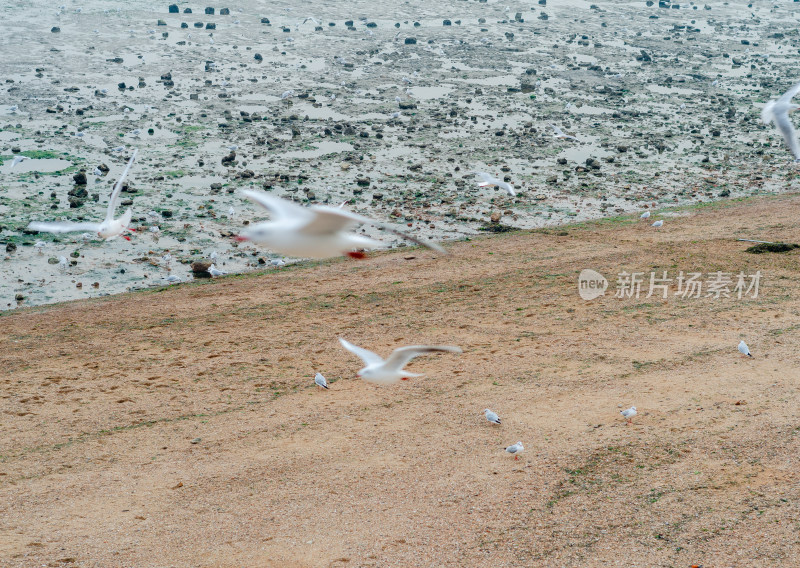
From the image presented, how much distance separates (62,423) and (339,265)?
6620 mm

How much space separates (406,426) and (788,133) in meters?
6.05

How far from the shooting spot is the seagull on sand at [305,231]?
20.3 ft

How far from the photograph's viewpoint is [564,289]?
44.7 feet

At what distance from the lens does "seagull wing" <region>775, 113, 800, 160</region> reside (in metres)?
10.3

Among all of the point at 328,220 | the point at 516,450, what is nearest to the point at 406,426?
the point at 516,450

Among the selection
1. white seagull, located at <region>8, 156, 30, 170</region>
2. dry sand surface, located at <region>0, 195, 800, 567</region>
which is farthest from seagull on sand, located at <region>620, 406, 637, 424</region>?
white seagull, located at <region>8, 156, 30, 170</region>

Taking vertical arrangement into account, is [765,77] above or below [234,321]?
above

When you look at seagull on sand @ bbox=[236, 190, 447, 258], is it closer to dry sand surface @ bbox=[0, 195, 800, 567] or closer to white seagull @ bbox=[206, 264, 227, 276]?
dry sand surface @ bbox=[0, 195, 800, 567]

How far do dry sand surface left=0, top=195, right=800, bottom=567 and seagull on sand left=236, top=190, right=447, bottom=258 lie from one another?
→ 271 centimetres

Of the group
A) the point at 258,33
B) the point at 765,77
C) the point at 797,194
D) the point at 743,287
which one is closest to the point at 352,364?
the point at 743,287

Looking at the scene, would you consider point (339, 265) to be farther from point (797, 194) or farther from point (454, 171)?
point (797, 194)

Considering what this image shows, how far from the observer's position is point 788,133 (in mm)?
10688

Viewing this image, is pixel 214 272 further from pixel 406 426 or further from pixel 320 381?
pixel 406 426

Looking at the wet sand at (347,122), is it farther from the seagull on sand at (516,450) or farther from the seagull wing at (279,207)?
the seagull wing at (279,207)
